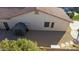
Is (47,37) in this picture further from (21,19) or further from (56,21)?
(21,19)

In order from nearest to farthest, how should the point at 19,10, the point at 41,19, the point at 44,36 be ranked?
the point at 19,10, the point at 44,36, the point at 41,19

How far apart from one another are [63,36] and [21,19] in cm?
65

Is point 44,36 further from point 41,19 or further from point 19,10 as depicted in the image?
point 19,10

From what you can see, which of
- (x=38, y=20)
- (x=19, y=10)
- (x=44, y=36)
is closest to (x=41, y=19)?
(x=38, y=20)

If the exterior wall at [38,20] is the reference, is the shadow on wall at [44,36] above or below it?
below

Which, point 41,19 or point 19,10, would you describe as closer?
point 19,10

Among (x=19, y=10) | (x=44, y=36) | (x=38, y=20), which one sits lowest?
(x=44, y=36)

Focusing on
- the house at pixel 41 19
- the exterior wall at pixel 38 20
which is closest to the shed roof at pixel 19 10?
the house at pixel 41 19

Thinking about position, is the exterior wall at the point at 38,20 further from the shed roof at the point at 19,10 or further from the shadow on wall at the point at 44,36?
the shed roof at the point at 19,10

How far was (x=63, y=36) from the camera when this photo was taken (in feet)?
8.05

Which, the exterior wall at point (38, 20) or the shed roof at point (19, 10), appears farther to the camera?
the exterior wall at point (38, 20)

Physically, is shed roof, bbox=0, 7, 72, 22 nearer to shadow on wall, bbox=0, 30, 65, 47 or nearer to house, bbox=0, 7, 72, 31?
house, bbox=0, 7, 72, 31

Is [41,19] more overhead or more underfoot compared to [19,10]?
more underfoot
